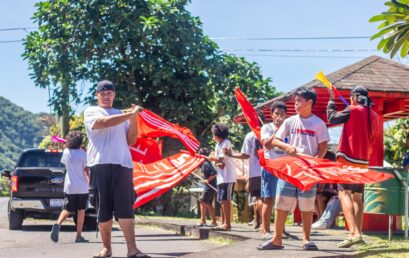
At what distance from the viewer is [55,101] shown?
23.0 m

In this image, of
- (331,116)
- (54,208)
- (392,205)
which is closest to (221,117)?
(54,208)

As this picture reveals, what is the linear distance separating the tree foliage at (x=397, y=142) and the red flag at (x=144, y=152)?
13.7m

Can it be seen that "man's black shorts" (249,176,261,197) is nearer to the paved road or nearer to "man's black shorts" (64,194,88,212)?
the paved road

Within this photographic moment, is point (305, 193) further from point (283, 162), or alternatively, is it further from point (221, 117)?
point (221, 117)

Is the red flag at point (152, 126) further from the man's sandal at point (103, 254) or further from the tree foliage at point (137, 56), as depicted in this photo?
the tree foliage at point (137, 56)

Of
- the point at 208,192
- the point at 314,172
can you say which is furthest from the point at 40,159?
the point at 314,172

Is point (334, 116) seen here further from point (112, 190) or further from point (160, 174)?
point (160, 174)

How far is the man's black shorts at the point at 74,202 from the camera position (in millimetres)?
11781

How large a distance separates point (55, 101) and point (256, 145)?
514 inches

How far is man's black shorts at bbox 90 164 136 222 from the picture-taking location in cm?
802

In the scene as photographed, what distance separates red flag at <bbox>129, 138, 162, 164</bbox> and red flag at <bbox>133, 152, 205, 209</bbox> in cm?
25

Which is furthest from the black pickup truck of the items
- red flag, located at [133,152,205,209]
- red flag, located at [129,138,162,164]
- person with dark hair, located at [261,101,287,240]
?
person with dark hair, located at [261,101,287,240]

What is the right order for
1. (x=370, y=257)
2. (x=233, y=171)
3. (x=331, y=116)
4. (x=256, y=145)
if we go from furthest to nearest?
(x=233, y=171), (x=256, y=145), (x=331, y=116), (x=370, y=257)

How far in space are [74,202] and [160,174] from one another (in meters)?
1.64
